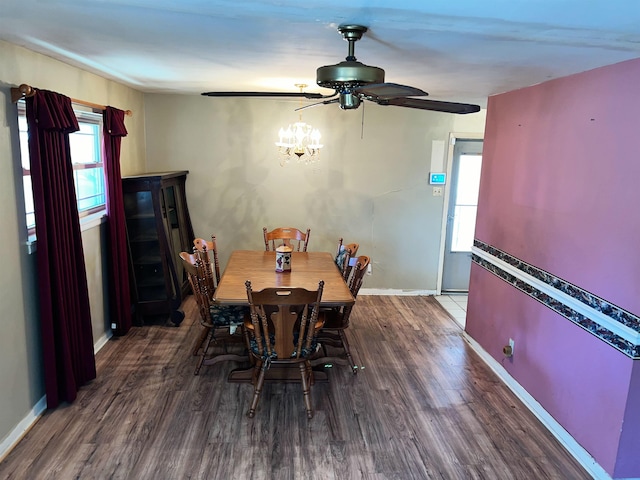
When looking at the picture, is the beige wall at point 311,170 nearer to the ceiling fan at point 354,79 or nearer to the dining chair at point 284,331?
the dining chair at point 284,331

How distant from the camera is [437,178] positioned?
207 inches

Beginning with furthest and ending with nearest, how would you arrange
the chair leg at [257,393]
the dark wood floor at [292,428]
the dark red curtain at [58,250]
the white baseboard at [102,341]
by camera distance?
the white baseboard at [102,341], the chair leg at [257,393], the dark red curtain at [58,250], the dark wood floor at [292,428]

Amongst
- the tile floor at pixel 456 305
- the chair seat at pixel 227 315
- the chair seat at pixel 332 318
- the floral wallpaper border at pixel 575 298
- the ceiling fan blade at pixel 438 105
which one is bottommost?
the tile floor at pixel 456 305

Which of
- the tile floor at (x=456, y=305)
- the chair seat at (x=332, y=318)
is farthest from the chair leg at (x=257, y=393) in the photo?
the tile floor at (x=456, y=305)

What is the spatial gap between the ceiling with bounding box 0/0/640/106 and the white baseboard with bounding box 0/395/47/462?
6.92 feet

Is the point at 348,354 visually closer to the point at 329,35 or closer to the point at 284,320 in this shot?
the point at 284,320

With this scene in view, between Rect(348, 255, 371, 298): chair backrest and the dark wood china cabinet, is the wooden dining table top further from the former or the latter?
the dark wood china cabinet

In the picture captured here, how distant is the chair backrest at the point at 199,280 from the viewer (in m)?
3.27

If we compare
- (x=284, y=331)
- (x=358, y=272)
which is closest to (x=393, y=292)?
(x=358, y=272)

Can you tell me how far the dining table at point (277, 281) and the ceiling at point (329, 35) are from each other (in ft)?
4.83

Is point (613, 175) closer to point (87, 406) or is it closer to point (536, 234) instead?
point (536, 234)

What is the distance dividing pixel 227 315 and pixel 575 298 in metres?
2.29

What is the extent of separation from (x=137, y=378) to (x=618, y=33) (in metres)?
3.45

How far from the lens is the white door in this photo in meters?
A: 5.30
